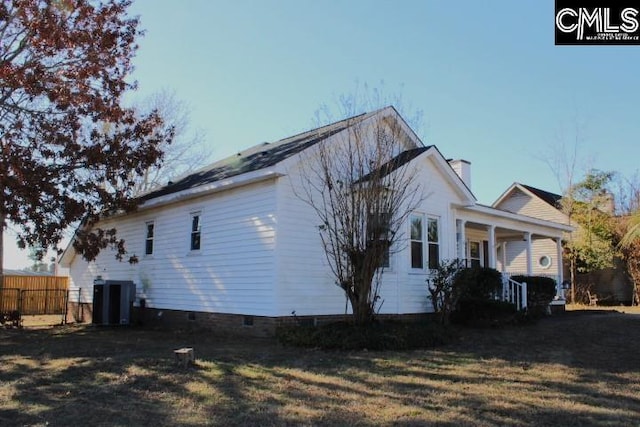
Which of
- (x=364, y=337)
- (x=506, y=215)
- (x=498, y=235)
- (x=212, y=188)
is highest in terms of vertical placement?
(x=212, y=188)

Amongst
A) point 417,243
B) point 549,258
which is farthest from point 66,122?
point 549,258

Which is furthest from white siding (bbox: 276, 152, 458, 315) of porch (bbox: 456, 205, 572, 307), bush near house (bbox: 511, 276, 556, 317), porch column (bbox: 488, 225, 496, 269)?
porch column (bbox: 488, 225, 496, 269)

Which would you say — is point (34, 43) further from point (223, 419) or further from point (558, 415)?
point (558, 415)

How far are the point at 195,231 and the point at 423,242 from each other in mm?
6312

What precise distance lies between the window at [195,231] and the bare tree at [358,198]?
3602 millimetres

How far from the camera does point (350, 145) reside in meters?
12.0

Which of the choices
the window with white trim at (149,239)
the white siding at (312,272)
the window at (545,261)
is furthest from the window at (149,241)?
the window at (545,261)

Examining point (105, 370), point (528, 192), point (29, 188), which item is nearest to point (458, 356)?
point (105, 370)

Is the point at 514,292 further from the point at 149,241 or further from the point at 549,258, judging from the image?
the point at 549,258

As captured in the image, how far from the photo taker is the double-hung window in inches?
588

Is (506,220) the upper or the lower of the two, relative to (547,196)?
lower

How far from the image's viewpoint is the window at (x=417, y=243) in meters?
14.9

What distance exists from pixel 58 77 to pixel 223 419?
1256cm

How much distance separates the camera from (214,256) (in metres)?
14.0
